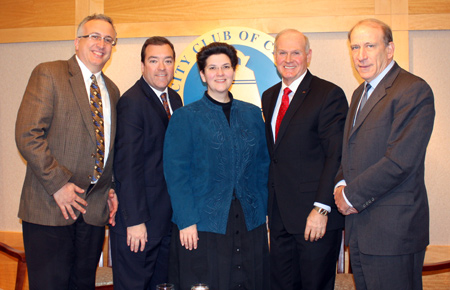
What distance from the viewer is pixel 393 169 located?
80.9 inches

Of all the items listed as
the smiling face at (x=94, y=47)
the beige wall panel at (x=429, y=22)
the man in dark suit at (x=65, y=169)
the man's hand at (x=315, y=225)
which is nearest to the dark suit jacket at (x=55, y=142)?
the man in dark suit at (x=65, y=169)

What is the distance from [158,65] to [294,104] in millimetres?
865

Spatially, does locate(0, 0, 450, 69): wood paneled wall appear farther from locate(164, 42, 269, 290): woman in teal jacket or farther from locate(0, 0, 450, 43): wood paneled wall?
locate(164, 42, 269, 290): woman in teal jacket

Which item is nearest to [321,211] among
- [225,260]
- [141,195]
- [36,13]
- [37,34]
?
[225,260]

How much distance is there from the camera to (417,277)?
2.14m

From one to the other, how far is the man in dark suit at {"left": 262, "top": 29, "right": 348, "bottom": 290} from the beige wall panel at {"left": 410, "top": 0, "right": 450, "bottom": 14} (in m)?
1.51

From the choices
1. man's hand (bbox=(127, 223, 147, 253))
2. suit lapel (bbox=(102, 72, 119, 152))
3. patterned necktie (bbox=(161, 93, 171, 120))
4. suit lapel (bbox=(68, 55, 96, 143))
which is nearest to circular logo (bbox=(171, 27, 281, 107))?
patterned necktie (bbox=(161, 93, 171, 120))

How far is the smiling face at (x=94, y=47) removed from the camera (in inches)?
100.0

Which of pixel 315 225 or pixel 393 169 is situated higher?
pixel 393 169

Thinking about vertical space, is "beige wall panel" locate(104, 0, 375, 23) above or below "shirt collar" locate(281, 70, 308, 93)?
above

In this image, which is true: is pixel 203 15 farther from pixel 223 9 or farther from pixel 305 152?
pixel 305 152

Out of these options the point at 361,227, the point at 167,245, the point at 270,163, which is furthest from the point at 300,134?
the point at 167,245

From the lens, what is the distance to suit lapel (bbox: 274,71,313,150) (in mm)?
2559

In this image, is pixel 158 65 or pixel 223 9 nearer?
pixel 158 65
